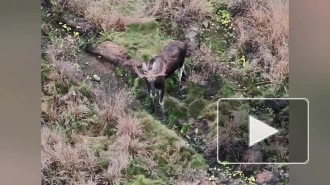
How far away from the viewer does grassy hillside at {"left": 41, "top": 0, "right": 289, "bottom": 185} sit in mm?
1349

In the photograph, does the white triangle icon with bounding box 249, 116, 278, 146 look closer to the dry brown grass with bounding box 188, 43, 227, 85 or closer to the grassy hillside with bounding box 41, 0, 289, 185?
the grassy hillside with bounding box 41, 0, 289, 185

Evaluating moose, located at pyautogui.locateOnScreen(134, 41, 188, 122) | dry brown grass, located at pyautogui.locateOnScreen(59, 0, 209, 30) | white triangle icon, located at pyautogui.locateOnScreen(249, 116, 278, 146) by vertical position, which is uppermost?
dry brown grass, located at pyautogui.locateOnScreen(59, 0, 209, 30)

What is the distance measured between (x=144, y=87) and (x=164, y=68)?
93 millimetres

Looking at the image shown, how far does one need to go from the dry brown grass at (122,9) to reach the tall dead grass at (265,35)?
0.51 feet

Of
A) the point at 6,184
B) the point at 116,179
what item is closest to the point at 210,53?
the point at 116,179

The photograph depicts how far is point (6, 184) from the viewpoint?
1.36 metres
